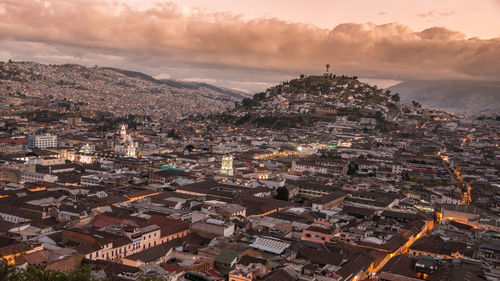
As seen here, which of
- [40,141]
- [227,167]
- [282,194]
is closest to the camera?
[282,194]

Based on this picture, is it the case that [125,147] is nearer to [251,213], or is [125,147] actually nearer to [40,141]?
[40,141]

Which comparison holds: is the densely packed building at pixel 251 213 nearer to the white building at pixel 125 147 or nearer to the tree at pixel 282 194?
the tree at pixel 282 194

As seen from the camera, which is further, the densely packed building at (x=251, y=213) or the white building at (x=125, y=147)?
the white building at (x=125, y=147)

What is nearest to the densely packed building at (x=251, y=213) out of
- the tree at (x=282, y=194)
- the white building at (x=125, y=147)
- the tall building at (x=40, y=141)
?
the tree at (x=282, y=194)

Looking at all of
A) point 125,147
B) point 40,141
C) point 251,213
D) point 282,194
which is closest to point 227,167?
point 282,194

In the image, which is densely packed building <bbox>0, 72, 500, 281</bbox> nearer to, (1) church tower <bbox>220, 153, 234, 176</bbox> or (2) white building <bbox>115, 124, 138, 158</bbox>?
(1) church tower <bbox>220, 153, 234, 176</bbox>

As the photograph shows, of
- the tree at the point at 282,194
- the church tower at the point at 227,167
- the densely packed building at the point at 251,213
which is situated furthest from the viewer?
the church tower at the point at 227,167

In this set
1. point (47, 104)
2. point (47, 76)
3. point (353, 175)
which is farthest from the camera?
point (47, 76)

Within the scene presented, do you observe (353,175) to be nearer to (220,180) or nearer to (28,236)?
(220,180)

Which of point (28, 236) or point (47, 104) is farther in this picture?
point (47, 104)

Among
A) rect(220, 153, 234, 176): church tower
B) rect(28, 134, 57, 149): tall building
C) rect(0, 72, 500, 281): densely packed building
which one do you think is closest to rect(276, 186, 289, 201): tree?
rect(0, 72, 500, 281): densely packed building

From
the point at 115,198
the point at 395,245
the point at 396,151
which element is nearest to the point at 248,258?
the point at 395,245
